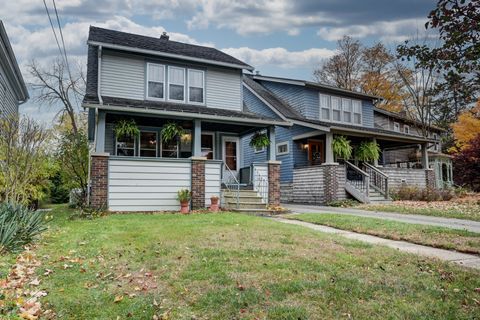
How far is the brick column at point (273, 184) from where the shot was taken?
13378 millimetres

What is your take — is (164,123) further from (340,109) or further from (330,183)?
(340,109)

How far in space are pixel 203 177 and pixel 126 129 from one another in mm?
2965

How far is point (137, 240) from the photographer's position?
6.36m

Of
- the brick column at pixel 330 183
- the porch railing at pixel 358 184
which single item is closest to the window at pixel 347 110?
the porch railing at pixel 358 184

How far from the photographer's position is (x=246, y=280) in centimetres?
399

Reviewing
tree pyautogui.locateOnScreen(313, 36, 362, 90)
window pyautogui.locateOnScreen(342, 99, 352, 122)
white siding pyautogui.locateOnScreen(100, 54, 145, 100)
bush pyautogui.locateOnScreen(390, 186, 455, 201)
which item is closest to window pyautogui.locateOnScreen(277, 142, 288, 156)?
window pyautogui.locateOnScreen(342, 99, 352, 122)

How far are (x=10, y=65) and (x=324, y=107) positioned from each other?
15.1 meters

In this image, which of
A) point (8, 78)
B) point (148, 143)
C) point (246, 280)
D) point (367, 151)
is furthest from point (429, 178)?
point (8, 78)

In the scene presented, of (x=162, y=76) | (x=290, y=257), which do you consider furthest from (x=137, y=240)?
(x=162, y=76)

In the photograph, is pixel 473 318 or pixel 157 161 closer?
pixel 473 318

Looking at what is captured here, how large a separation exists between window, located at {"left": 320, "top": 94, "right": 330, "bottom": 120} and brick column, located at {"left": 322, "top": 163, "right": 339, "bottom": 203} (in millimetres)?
4554

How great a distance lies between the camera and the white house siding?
1137 cm

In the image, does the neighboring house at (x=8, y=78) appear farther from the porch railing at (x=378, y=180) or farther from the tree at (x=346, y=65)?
the tree at (x=346, y=65)

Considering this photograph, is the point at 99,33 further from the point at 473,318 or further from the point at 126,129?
Answer: the point at 473,318
